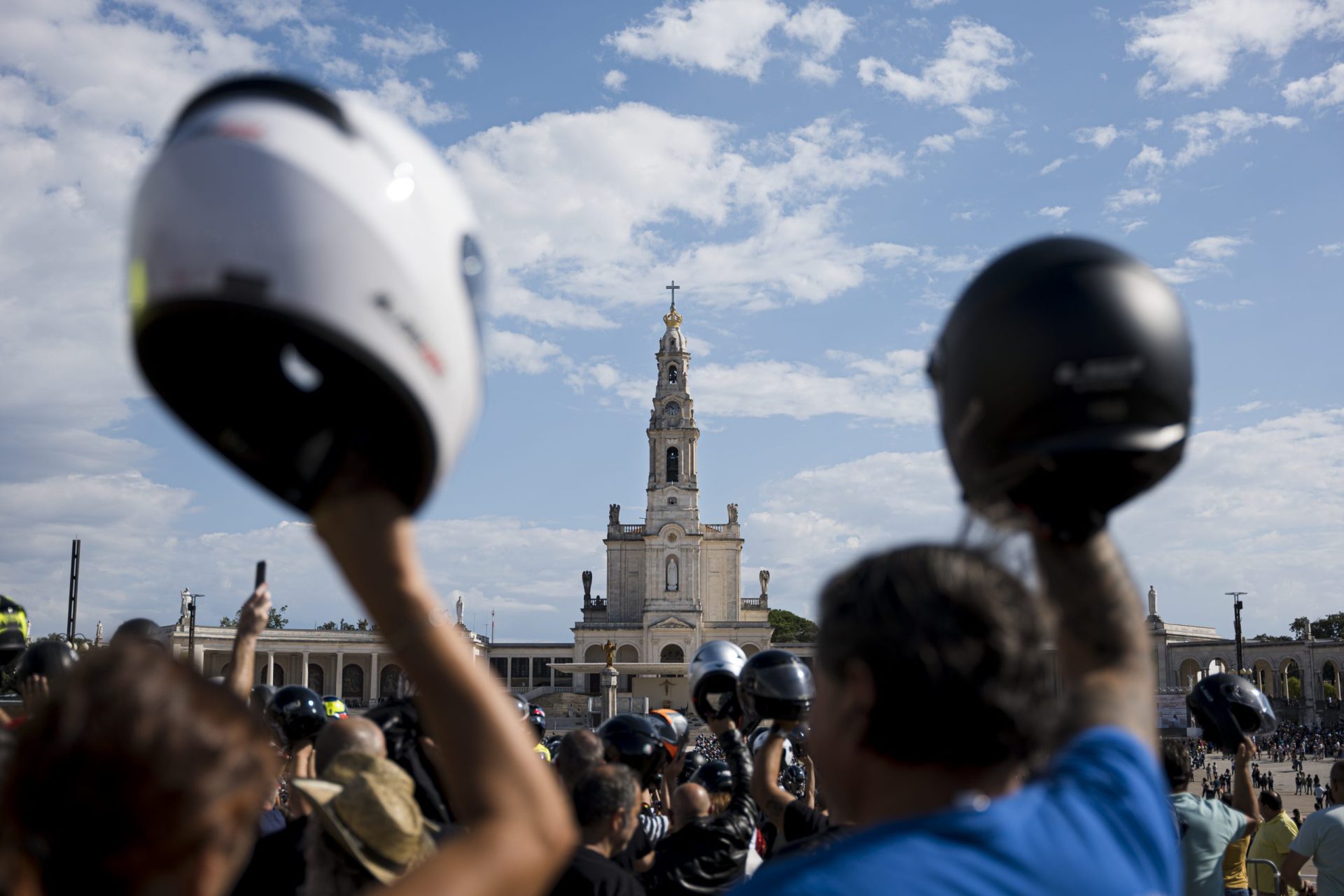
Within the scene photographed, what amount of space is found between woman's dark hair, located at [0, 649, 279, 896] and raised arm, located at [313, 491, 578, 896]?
28 centimetres

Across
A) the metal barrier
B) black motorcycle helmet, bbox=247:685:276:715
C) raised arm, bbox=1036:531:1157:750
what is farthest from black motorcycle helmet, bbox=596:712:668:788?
raised arm, bbox=1036:531:1157:750

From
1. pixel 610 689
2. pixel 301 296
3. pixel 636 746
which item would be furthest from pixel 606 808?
pixel 610 689

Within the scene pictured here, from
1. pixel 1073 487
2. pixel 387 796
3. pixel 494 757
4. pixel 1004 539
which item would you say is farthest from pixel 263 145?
pixel 387 796

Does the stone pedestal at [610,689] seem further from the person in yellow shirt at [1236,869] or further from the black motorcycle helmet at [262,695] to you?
the person in yellow shirt at [1236,869]

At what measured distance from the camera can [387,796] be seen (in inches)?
135

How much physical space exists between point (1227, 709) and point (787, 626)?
4565 inches

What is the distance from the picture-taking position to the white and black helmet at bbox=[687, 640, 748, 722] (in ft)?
26.7

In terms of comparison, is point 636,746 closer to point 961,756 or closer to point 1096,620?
point 1096,620

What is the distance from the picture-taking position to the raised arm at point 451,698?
1683mm

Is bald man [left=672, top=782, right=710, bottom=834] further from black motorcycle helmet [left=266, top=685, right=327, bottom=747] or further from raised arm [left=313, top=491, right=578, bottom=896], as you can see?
raised arm [left=313, top=491, right=578, bottom=896]

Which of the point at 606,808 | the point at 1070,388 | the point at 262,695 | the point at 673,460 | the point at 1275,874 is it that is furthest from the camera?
the point at 673,460

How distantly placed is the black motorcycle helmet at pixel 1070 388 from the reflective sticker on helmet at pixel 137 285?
4.87ft

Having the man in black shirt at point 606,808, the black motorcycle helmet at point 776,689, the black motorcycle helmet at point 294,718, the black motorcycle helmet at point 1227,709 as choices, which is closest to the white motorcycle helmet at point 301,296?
the man in black shirt at point 606,808

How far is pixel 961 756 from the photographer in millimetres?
1841
